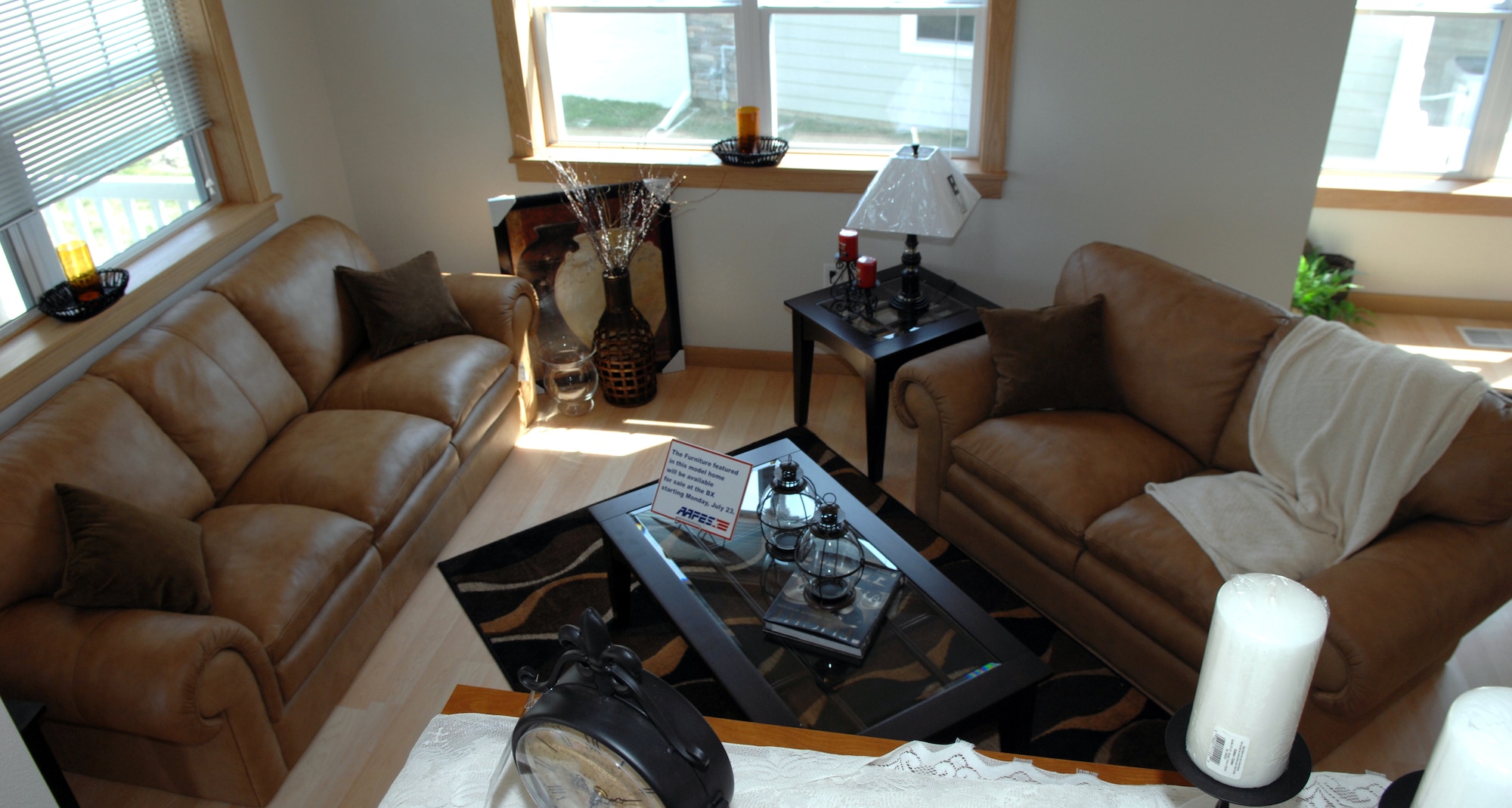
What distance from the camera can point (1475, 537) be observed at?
7.68 feet

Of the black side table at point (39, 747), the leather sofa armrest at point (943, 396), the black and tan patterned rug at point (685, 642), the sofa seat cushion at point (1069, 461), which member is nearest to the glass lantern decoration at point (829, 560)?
the black and tan patterned rug at point (685, 642)

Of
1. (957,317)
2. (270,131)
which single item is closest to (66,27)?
(270,131)

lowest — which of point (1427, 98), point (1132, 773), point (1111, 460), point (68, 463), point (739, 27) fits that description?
point (1111, 460)

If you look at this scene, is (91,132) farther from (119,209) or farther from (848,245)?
(848,245)

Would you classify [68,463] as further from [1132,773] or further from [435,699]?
[1132,773]

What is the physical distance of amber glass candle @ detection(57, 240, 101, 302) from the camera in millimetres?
2922

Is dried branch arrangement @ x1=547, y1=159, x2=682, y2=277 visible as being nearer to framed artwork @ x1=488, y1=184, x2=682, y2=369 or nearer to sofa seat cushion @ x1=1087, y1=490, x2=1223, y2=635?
framed artwork @ x1=488, y1=184, x2=682, y2=369

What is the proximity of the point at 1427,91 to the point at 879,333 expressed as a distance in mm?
2864

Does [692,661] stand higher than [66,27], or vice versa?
[66,27]

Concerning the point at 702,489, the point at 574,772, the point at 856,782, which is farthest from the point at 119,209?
the point at 856,782

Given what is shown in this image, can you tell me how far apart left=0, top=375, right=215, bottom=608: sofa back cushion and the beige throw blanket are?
106 inches

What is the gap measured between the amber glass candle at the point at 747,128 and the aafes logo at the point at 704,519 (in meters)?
1.82

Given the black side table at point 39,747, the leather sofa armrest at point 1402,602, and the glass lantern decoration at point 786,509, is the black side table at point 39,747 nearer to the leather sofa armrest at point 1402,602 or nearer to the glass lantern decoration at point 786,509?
the glass lantern decoration at point 786,509

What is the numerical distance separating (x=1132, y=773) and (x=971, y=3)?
10.1 ft
